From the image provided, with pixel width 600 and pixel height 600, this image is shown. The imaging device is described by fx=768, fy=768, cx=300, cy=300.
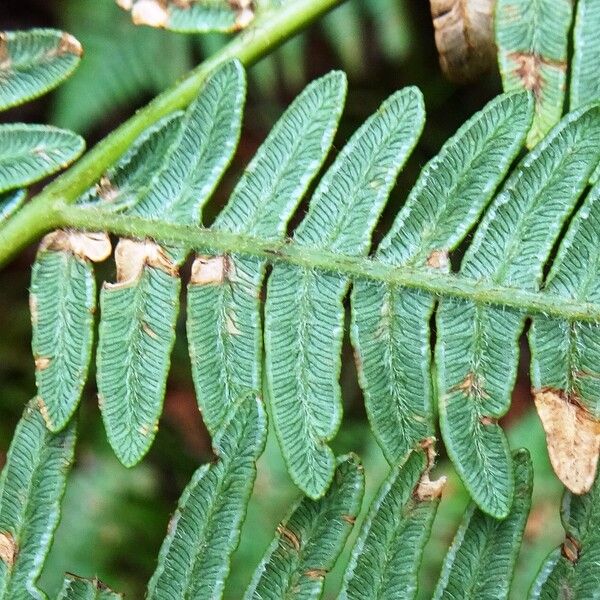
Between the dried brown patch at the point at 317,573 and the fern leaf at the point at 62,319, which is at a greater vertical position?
the fern leaf at the point at 62,319

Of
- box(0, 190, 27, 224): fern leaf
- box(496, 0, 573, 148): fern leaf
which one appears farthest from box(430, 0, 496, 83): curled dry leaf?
box(0, 190, 27, 224): fern leaf

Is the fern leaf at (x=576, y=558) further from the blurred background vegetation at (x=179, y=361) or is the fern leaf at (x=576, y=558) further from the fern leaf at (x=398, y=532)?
the blurred background vegetation at (x=179, y=361)

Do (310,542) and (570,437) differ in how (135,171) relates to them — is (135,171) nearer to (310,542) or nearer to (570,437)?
(310,542)

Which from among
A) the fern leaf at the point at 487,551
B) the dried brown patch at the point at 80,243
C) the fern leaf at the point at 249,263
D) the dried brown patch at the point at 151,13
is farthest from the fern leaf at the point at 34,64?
the fern leaf at the point at 487,551

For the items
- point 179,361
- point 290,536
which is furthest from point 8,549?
point 179,361

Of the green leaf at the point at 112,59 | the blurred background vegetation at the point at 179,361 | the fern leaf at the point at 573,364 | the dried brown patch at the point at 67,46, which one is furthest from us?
the green leaf at the point at 112,59
